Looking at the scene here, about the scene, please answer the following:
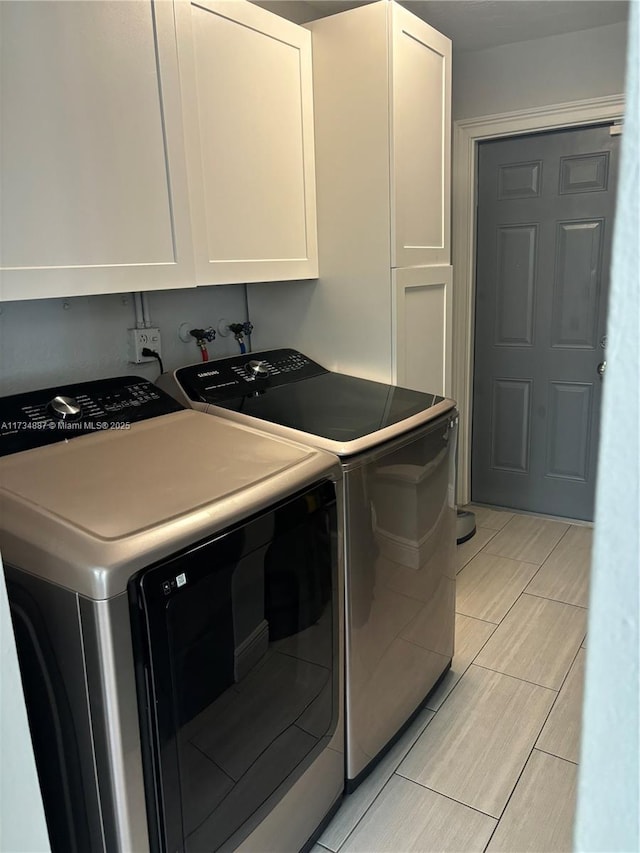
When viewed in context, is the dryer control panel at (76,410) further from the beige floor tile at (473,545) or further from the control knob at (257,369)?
the beige floor tile at (473,545)

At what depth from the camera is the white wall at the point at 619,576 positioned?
31 centimetres

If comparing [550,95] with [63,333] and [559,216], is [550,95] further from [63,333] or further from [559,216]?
[63,333]

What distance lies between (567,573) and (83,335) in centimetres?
228

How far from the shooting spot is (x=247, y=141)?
184 cm

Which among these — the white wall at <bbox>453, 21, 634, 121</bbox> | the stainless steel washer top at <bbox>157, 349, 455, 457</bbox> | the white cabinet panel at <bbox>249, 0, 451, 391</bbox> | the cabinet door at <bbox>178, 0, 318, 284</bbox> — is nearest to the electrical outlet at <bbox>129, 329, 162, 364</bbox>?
the stainless steel washer top at <bbox>157, 349, 455, 457</bbox>

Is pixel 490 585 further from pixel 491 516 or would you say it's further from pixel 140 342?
pixel 140 342

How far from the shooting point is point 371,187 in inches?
80.8

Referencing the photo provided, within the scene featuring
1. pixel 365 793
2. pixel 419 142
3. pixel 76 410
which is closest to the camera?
pixel 76 410

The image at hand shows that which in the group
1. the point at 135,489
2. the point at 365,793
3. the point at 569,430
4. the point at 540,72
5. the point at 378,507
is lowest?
the point at 365,793

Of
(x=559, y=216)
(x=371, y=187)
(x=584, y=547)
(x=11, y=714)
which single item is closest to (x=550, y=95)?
(x=559, y=216)

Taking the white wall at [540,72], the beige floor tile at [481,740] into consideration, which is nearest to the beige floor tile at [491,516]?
the beige floor tile at [481,740]

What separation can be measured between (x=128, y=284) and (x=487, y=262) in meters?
2.27

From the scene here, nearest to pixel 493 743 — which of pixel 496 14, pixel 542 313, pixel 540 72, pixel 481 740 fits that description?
pixel 481 740

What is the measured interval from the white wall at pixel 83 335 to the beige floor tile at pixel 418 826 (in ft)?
4.61
